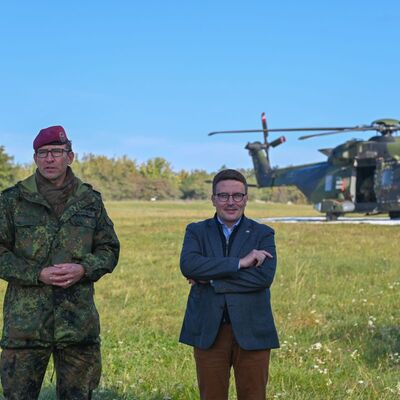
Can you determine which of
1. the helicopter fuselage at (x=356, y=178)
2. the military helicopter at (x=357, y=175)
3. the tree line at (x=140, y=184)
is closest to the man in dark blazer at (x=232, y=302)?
the military helicopter at (x=357, y=175)

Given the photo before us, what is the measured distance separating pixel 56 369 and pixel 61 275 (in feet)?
2.03

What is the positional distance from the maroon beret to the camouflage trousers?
1.18m

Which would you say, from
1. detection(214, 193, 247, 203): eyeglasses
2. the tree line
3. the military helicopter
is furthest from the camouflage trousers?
the tree line

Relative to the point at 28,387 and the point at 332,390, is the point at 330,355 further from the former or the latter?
the point at 28,387

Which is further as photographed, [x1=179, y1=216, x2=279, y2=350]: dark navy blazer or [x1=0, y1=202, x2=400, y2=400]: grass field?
[x1=0, y1=202, x2=400, y2=400]: grass field

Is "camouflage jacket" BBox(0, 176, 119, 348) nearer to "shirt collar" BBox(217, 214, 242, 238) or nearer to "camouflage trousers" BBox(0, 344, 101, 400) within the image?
"camouflage trousers" BBox(0, 344, 101, 400)

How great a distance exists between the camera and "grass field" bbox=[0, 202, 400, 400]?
15.6ft

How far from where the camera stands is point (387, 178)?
24641 mm

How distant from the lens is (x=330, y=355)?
221 inches

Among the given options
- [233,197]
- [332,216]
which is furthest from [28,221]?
[332,216]

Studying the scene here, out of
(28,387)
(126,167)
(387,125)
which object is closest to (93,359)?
(28,387)

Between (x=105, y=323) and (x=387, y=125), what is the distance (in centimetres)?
1993

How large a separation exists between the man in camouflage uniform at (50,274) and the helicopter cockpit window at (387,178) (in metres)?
22.4

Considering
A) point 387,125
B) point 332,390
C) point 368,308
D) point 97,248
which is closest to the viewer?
point 97,248
